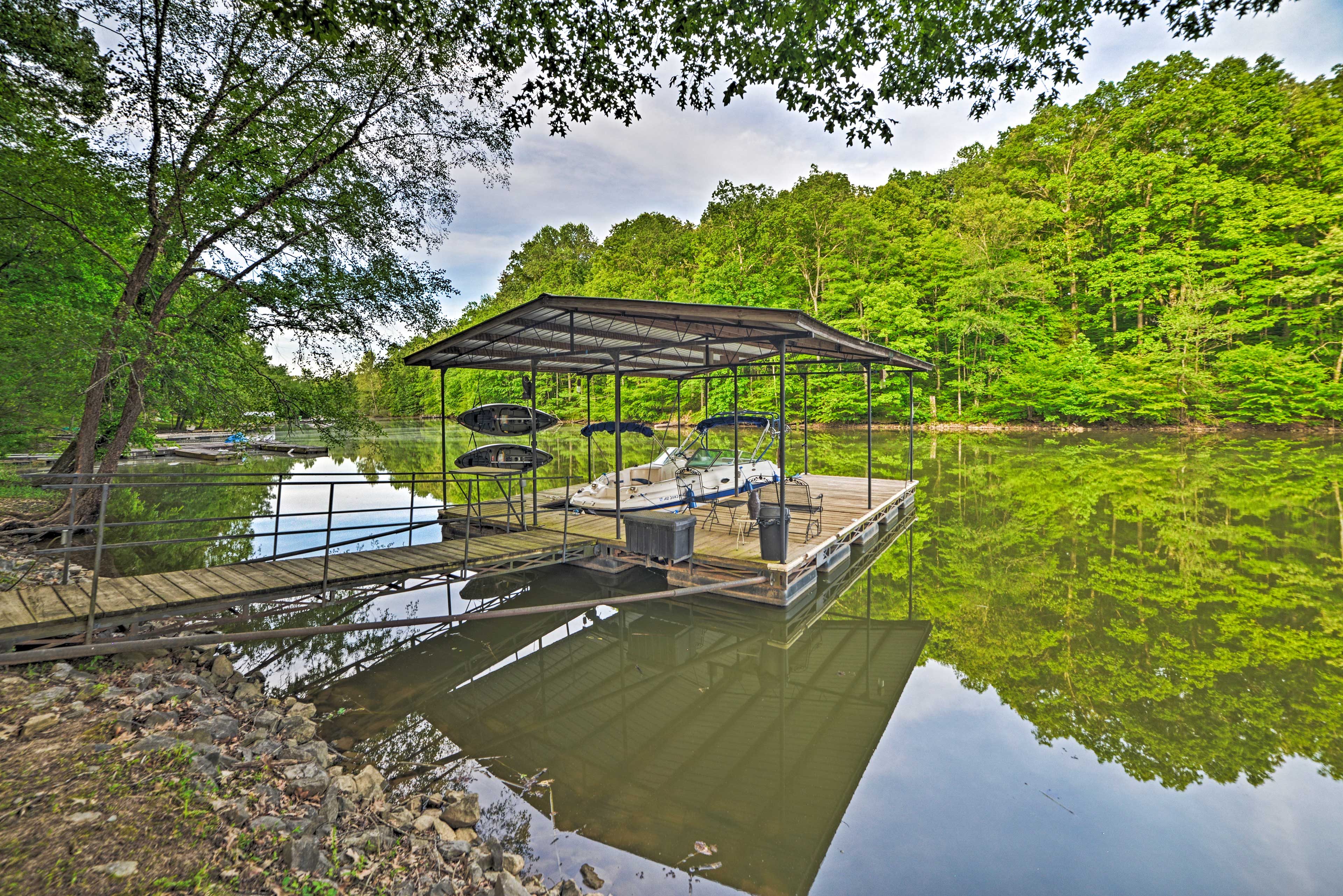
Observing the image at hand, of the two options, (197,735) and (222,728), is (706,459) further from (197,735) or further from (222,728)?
(197,735)

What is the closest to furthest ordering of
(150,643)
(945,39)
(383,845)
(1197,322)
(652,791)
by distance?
(383,845) → (150,643) → (652,791) → (945,39) → (1197,322)

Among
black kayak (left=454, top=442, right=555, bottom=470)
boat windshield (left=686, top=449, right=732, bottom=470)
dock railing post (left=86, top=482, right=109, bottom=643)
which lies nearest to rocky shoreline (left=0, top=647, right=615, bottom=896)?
dock railing post (left=86, top=482, right=109, bottom=643)

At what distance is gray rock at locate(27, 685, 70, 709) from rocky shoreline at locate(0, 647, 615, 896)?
1 cm

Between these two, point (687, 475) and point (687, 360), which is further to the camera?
point (687, 360)

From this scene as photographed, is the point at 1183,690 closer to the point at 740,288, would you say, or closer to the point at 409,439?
the point at 740,288

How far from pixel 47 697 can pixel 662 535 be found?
5492 millimetres

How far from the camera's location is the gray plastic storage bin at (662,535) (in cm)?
704

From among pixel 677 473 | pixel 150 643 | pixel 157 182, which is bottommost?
pixel 150 643

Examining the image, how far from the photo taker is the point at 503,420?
12273 millimetres

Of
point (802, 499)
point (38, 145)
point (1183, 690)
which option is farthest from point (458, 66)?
point (1183, 690)

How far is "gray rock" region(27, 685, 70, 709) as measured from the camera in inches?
133

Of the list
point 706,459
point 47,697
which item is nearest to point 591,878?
point 47,697

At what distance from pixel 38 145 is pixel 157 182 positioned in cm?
131

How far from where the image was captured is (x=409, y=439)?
42.7m
